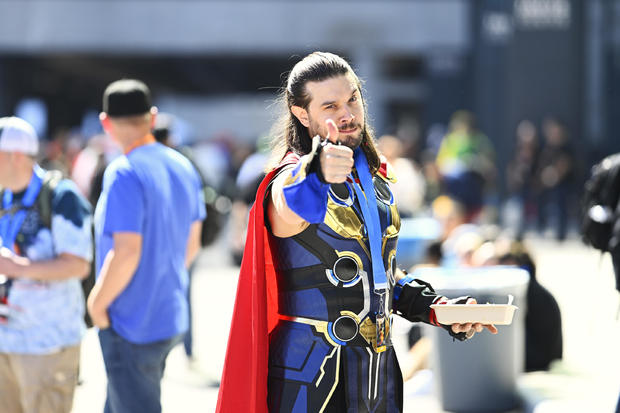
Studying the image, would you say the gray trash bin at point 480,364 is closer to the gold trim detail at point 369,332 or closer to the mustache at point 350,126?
the gold trim detail at point 369,332

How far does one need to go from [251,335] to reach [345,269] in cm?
38

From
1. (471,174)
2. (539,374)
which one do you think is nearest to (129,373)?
(539,374)

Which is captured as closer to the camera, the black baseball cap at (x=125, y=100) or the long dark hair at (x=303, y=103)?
the long dark hair at (x=303, y=103)

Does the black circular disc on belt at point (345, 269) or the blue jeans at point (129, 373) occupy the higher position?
the black circular disc on belt at point (345, 269)

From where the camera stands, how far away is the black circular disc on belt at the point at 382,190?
3080 millimetres

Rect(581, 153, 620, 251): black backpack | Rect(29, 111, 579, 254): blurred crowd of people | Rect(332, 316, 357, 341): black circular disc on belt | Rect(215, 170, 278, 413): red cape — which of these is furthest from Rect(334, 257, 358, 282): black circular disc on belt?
Rect(29, 111, 579, 254): blurred crowd of people

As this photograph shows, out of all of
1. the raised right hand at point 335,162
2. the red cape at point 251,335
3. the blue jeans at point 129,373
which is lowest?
the blue jeans at point 129,373

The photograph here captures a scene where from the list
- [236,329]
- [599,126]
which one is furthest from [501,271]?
[599,126]

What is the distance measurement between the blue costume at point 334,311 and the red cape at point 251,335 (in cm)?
4

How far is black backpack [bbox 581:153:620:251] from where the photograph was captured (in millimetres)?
4984

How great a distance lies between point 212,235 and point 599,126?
17.3 meters

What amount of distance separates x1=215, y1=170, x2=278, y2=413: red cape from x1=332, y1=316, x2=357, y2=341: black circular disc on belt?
9.2 inches

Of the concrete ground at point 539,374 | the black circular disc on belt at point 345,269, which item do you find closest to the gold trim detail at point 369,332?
the black circular disc on belt at point 345,269

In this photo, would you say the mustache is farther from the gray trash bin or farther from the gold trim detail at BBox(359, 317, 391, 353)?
the gray trash bin
